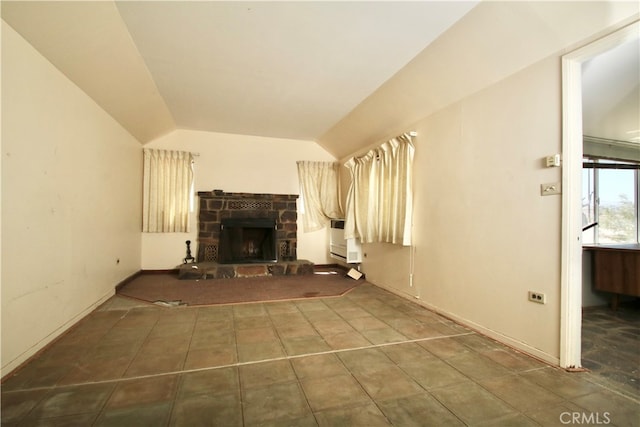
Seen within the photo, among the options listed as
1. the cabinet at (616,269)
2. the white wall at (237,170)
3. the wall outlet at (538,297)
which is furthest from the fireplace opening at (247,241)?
the cabinet at (616,269)

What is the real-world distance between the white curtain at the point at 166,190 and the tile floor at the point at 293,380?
7.63 ft

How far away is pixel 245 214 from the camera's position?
5.03 metres

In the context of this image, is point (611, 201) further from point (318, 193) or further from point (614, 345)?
point (318, 193)

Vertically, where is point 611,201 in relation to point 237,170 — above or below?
below

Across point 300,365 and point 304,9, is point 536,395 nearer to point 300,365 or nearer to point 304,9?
point 300,365

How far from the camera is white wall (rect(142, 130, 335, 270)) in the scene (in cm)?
469

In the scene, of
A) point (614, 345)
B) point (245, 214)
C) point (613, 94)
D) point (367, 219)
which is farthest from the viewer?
point (245, 214)

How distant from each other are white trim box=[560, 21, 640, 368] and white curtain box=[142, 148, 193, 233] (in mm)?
4871

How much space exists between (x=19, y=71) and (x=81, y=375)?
194 centimetres

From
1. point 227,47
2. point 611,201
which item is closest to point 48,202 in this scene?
point 227,47

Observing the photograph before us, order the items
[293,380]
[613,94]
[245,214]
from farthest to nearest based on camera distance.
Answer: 1. [245,214]
2. [613,94]
3. [293,380]

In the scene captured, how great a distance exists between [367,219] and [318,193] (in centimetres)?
167

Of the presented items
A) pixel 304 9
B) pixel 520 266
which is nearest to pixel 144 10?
pixel 304 9

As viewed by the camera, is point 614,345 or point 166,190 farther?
point 166,190
